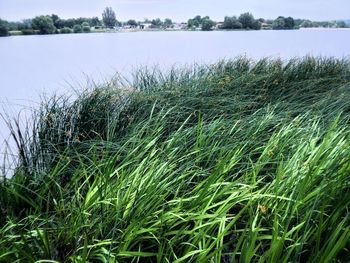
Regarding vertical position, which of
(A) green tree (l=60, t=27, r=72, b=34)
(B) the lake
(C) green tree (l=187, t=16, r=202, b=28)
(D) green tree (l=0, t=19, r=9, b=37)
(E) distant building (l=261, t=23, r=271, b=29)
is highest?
(D) green tree (l=0, t=19, r=9, b=37)

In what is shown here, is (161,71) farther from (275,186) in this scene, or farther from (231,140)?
(275,186)

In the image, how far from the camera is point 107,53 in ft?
15.9

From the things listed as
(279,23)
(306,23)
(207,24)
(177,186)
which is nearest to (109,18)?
(207,24)

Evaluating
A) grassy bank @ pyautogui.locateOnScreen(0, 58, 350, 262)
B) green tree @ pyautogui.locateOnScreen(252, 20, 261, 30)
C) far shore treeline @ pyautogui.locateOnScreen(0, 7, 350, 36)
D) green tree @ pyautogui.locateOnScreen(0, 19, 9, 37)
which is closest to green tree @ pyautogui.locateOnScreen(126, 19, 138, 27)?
far shore treeline @ pyautogui.locateOnScreen(0, 7, 350, 36)

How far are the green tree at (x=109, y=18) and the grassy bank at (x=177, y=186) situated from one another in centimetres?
221

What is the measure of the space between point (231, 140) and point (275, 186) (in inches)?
15.2

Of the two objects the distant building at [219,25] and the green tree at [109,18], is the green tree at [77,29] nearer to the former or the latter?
the green tree at [109,18]

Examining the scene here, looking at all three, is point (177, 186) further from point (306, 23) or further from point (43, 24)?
point (306, 23)

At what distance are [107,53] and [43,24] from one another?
1.30 metres

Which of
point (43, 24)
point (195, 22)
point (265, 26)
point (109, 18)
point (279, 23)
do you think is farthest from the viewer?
point (265, 26)

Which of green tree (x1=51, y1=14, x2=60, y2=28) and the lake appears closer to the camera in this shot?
the lake

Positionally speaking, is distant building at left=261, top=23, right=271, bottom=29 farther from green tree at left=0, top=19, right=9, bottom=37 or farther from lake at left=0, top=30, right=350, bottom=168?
green tree at left=0, top=19, right=9, bottom=37

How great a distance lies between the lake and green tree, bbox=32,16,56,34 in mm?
211

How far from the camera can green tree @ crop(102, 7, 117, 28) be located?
4.07 m
